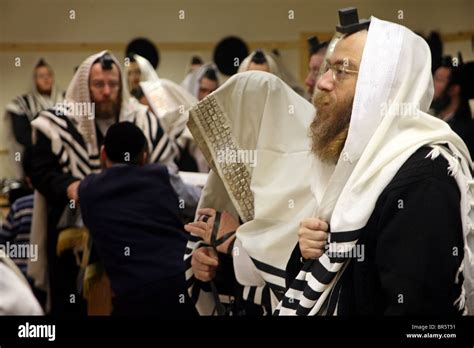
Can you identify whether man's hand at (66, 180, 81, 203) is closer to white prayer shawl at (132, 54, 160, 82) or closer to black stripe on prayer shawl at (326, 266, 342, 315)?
white prayer shawl at (132, 54, 160, 82)

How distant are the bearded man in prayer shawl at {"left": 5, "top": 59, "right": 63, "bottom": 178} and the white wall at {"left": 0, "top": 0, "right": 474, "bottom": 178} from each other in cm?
13

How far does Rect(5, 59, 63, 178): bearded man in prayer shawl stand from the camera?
378 cm

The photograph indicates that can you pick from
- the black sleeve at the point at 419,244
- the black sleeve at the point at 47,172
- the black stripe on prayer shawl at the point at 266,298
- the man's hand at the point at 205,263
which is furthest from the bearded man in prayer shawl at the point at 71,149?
the black sleeve at the point at 419,244

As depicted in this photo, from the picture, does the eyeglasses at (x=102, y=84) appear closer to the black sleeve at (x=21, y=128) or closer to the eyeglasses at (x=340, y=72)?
the black sleeve at (x=21, y=128)

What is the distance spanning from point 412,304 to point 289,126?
2.96ft

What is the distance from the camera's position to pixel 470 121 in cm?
358

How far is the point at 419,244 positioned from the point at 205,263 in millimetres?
1026

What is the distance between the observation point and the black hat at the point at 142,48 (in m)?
3.59

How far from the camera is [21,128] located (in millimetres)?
3877

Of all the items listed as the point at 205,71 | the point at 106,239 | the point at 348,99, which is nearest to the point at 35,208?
the point at 106,239

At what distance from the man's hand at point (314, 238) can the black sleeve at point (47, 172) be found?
1.41 metres

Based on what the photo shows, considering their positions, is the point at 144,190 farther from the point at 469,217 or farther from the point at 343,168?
the point at 469,217
